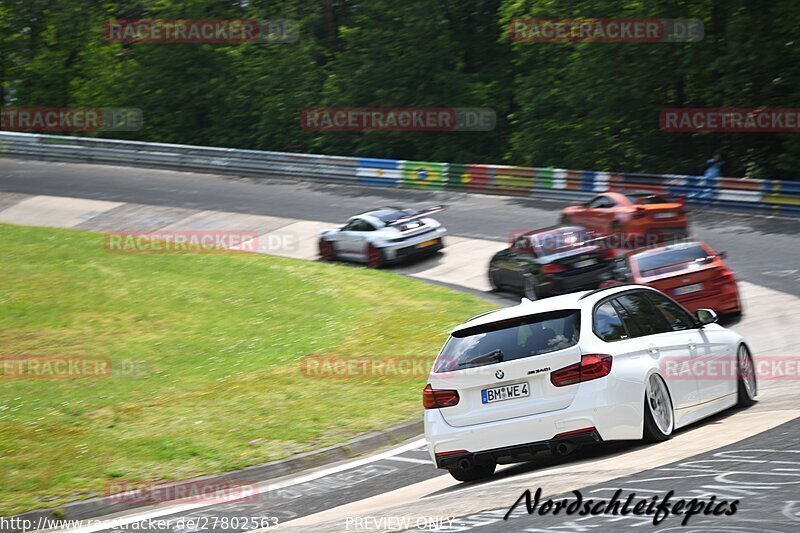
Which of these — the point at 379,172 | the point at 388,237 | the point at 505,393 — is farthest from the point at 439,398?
the point at 379,172

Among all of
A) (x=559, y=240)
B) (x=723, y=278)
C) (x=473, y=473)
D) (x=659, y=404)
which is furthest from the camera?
(x=559, y=240)

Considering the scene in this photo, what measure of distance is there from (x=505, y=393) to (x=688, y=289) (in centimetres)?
926

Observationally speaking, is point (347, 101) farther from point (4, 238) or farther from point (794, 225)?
point (794, 225)

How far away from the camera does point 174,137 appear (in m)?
54.2

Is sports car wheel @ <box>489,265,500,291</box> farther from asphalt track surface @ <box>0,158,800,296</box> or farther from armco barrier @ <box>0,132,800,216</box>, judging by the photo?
armco barrier @ <box>0,132,800,216</box>

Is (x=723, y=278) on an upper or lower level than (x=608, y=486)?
lower

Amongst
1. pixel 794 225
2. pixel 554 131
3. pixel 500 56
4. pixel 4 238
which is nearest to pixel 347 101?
pixel 500 56

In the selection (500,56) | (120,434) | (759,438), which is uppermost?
(500,56)

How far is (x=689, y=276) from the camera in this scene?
17.0 m

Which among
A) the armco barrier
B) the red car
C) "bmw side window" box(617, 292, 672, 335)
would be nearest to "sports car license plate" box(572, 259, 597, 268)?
the red car

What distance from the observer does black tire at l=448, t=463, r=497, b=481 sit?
9.20 metres

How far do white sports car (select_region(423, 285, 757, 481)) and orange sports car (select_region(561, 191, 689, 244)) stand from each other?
527 inches

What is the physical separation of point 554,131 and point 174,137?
22.0m

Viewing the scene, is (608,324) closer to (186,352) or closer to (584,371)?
(584,371)
